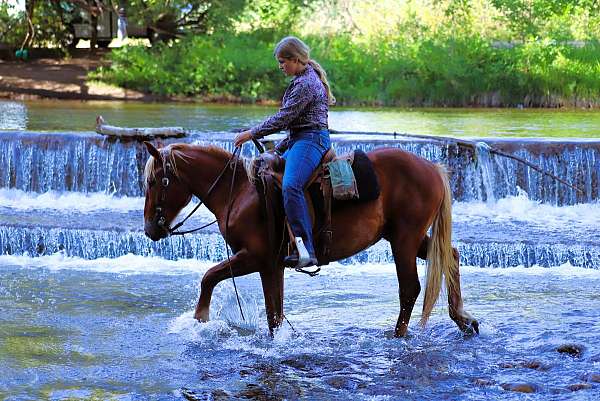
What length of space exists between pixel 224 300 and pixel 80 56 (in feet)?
87.0

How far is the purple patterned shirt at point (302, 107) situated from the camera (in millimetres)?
7414

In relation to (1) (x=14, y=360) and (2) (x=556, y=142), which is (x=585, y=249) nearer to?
(2) (x=556, y=142)

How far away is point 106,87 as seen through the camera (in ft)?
97.6

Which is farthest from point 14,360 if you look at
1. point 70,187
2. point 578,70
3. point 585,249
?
point 578,70

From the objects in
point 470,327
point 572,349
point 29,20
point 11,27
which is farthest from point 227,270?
point 11,27

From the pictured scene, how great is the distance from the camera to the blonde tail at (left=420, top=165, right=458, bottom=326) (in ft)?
25.7

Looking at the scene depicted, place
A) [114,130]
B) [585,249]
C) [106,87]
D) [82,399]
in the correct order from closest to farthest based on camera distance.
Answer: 1. [82,399]
2. [585,249]
3. [114,130]
4. [106,87]


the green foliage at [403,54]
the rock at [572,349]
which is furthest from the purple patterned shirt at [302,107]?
the green foliage at [403,54]

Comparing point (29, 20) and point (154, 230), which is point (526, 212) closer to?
point (154, 230)

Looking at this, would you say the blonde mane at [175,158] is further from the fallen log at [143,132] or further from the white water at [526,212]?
the fallen log at [143,132]

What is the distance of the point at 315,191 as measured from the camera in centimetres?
762

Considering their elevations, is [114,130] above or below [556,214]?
above

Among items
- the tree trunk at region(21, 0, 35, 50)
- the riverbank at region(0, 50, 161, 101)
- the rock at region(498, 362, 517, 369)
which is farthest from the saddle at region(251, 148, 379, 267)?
the tree trunk at region(21, 0, 35, 50)

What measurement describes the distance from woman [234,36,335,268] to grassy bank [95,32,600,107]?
19.7 metres
